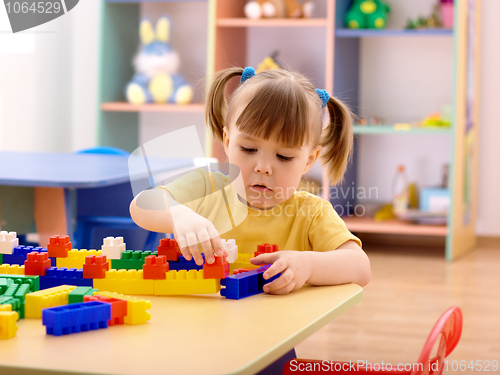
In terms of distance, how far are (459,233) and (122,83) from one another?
6.49ft

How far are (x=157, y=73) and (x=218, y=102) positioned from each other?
232 centimetres

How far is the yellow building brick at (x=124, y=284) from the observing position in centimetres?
72

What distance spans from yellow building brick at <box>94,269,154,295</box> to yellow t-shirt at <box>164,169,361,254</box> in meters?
0.26

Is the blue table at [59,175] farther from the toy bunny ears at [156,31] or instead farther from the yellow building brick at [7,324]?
the toy bunny ears at [156,31]

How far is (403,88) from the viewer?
3.32 meters

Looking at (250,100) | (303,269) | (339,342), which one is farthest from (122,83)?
(303,269)

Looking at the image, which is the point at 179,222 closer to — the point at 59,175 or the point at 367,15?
the point at 59,175

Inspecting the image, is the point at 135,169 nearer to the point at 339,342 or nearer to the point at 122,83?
the point at 339,342

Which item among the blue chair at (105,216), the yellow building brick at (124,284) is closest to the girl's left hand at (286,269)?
the yellow building brick at (124,284)

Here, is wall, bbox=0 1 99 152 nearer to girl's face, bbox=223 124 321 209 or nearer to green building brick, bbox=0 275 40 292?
girl's face, bbox=223 124 321 209

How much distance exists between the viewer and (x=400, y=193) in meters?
3.16

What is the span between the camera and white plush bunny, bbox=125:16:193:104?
3293mm

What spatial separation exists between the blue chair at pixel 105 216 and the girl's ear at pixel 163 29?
1.51m

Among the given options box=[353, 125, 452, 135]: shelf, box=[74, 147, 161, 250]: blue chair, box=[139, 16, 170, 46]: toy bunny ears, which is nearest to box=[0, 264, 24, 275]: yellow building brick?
box=[74, 147, 161, 250]: blue chair
